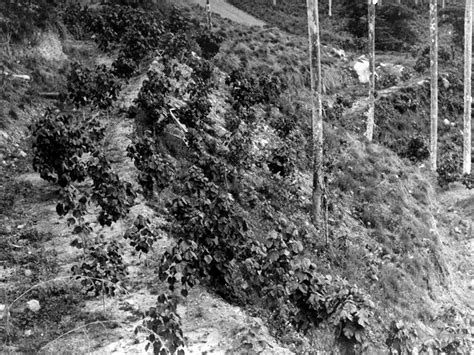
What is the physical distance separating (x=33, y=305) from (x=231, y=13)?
34067mm

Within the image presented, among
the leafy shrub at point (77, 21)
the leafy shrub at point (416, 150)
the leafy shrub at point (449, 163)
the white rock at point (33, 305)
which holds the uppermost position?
the leafy shrub at point (77, 21)

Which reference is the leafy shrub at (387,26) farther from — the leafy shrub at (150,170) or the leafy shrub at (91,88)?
the leafy shrub at (150,170)

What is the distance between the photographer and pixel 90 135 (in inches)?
380

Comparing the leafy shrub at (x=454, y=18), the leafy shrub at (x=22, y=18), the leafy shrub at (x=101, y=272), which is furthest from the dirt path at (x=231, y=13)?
the leafy shrub at (x=101, y=272)

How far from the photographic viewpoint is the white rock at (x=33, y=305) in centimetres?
637

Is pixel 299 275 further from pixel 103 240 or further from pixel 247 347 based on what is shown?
pixel 103 240

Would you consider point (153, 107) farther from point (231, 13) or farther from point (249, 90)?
point (231, 13)

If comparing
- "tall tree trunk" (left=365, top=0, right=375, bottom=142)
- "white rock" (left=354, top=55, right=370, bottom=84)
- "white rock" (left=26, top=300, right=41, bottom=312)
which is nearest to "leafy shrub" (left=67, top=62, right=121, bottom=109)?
"white rock" (left=26, top=300, right=41, bottom=312)

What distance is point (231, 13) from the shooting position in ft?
121

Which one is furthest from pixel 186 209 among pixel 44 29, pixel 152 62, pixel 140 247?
pixel 44 29

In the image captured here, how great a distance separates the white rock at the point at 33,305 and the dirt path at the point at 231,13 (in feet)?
100

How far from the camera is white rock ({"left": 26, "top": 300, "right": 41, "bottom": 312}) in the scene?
6.37 m

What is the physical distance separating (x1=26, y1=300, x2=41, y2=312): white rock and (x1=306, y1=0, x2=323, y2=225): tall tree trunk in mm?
7089

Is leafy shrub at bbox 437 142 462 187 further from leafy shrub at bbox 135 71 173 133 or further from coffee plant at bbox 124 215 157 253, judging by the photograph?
coffee plant at bbox 124 215 157 253
